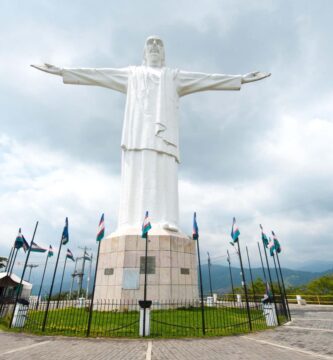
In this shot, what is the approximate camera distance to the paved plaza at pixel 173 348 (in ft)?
20.6

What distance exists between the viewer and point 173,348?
691 centimetres


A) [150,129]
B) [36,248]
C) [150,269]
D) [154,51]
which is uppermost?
[154,51]

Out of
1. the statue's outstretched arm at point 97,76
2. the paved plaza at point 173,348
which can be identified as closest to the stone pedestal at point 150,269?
the paved plaza at point 173,348

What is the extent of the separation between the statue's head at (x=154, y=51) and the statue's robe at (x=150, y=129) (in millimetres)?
498

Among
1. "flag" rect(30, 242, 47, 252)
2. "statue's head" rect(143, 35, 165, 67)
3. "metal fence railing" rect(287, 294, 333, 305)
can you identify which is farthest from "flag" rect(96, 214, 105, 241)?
"metal fence railing" rect(287, 294, 333, 305)

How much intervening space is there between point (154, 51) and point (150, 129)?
18.4 feet

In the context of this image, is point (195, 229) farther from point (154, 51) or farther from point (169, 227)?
point (154, 51)

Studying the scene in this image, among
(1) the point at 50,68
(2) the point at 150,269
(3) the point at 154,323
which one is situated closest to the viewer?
(3) the point at 154,323

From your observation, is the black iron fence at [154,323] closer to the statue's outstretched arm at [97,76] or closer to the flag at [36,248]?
the flag at [36,248]

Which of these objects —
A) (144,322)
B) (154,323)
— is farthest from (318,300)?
(144,322)

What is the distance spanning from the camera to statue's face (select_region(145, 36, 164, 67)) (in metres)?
17.7

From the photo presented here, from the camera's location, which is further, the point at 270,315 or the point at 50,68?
the point at 50,68

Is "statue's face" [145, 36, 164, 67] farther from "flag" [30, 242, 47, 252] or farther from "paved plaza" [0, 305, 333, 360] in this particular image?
"paved plaza" [0, 305, 333, 360]

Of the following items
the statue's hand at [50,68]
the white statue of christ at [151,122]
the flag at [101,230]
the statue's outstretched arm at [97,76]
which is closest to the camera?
the flag at [101,230]
